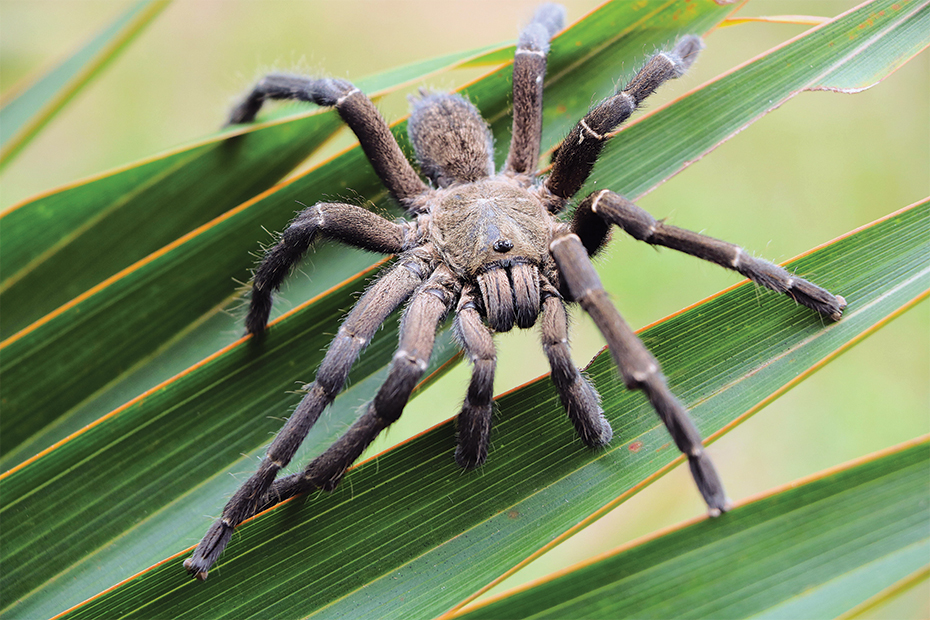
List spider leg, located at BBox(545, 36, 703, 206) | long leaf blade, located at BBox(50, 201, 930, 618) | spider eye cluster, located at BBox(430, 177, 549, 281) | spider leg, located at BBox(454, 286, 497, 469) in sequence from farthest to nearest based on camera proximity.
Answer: spider eye cluster, located at BBox(430, 177, 549, 281), spider leg, located at BBox(545, 36, 703, 206), spider leg, located at BBox(454, 286, 497, 469), long leaf blade, located at BBox(50, 201, 930, 618)

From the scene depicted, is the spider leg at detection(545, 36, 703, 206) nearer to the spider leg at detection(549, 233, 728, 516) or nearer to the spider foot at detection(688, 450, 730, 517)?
the spider leg at detection(549, 233, 728, 516)

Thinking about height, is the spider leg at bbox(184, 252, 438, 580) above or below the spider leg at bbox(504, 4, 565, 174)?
below

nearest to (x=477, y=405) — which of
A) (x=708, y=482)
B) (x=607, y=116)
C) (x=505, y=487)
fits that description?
(x=505, y=487)

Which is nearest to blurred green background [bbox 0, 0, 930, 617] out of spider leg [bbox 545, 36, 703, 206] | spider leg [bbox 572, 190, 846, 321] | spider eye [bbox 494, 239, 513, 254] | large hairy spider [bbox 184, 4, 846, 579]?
large hairy spider [bbox 184, 4, 846, 579]

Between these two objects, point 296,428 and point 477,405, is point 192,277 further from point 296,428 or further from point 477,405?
point 477,405

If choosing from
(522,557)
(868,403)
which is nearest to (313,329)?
(522,557)

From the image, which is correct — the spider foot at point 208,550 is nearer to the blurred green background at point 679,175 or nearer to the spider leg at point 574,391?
the spider leg at point 574,391

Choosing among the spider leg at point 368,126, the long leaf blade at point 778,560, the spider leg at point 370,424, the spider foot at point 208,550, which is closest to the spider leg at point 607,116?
the spider leg at point 368,126
